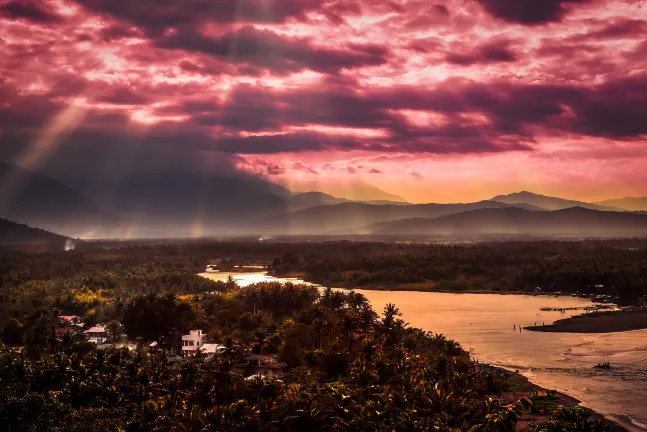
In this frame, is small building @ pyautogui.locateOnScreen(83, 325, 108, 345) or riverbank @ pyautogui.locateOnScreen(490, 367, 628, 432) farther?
small building @ pyautogui.locateOnScreen(83, 325, 108, 345)

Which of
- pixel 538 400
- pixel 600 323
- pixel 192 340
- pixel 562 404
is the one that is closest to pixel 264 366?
pixel 192 340

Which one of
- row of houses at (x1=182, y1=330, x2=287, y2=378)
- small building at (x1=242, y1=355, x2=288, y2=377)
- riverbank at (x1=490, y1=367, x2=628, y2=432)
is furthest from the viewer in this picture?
row of houses at (x1=182, y1=330, x2=287, y2=378)

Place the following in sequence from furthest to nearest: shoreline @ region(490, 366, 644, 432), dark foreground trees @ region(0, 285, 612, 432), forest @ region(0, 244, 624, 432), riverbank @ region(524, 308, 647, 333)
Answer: riverbank @ region(524, 308, 647, 333), shoreline @ region(490, 366, 644, 432), forest @ region(0, 244, 624, 432), dark foreground trees @ region(0, 285, 612, 432)

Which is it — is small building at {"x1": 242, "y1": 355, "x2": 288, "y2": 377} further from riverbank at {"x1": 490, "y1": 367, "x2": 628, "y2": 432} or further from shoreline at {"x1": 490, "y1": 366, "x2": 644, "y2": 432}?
shoreline at {"x1": 490, "y1": 366, "x2": 644, "y2": 432}

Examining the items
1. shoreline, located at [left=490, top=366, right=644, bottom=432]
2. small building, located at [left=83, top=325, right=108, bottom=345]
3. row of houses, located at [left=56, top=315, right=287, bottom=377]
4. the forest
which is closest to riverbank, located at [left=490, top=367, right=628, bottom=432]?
shoreline, located at [left=490, top=366, right=644, bottom=432]

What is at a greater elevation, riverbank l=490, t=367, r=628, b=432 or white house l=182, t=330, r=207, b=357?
white house l=182, t=330, r=207, b=357
